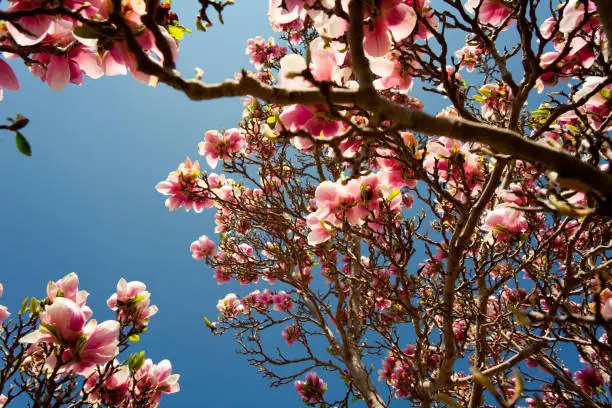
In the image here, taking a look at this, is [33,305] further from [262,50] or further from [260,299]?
[262,50]

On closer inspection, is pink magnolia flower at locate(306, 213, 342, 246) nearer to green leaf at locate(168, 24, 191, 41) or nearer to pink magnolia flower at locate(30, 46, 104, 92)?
green leaf at locate(168, 24, 191, 41)

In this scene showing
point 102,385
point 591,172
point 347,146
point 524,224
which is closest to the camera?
point 591,172

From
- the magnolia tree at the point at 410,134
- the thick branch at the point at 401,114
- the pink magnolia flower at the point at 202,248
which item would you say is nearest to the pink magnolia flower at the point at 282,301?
the pink magnolia flower at the point at 202,248

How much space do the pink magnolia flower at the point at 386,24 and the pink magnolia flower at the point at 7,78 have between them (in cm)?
139

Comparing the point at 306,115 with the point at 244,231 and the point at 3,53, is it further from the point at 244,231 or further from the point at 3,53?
the point at 244,231

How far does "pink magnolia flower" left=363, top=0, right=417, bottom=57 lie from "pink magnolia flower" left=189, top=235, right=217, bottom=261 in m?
5.03

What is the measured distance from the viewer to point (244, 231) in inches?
225

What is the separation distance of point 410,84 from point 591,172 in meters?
1.19

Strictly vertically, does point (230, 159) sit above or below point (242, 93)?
above

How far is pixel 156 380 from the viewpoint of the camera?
251 centimetres

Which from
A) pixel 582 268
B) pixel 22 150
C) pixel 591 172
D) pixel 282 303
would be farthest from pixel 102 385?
pixel 282 303

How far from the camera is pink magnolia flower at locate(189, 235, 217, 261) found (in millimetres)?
5691

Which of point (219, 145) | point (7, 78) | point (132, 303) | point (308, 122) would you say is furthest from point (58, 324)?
point (219, 145)

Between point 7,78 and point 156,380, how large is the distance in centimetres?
219
